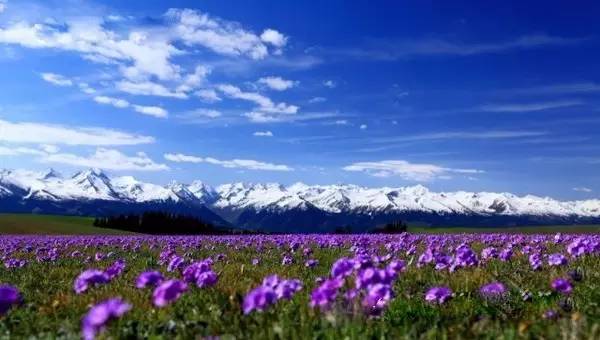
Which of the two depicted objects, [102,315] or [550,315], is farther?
[550,315]

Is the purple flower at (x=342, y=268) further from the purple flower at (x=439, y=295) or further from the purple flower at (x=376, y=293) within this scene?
the purple flower at (x=439, y=295)

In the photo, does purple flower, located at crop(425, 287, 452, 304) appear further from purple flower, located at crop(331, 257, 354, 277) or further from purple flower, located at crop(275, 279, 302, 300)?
purple flower, located at crop(275, 279, 302, 300)

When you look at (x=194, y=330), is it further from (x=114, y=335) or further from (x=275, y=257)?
(x=275, y=257)

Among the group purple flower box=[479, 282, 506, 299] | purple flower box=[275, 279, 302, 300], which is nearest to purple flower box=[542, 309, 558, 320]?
purple flower box=[479, 282, 506, 299]

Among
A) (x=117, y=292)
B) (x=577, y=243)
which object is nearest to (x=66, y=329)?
(x=117, y=292)

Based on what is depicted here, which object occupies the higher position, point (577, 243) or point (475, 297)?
point (577, 243)

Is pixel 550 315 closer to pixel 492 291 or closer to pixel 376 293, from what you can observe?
pixel 492 291

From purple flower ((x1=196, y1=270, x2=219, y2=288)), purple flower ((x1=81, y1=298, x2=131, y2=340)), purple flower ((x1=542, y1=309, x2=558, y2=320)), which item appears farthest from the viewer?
purple flower ((x1=196, y1=270, x2=219, y2=288))

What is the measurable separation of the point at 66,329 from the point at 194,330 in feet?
3.85

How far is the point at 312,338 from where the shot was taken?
5.20 m

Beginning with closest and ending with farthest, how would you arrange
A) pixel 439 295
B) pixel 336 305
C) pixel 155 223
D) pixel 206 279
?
pixel 336 305
pixel 206 279
pixel 439 295
pixel 155 223

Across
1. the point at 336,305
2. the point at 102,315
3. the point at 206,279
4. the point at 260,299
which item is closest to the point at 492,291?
the point at 336,305

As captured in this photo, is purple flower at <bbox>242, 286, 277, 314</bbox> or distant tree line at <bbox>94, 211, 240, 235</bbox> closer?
purple flower at <bbox>242, 286, 277, 314</bbox>

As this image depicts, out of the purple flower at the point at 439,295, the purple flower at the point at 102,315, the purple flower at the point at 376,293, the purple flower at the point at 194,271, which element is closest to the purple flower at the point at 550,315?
the purple flower at the point at 439,295
